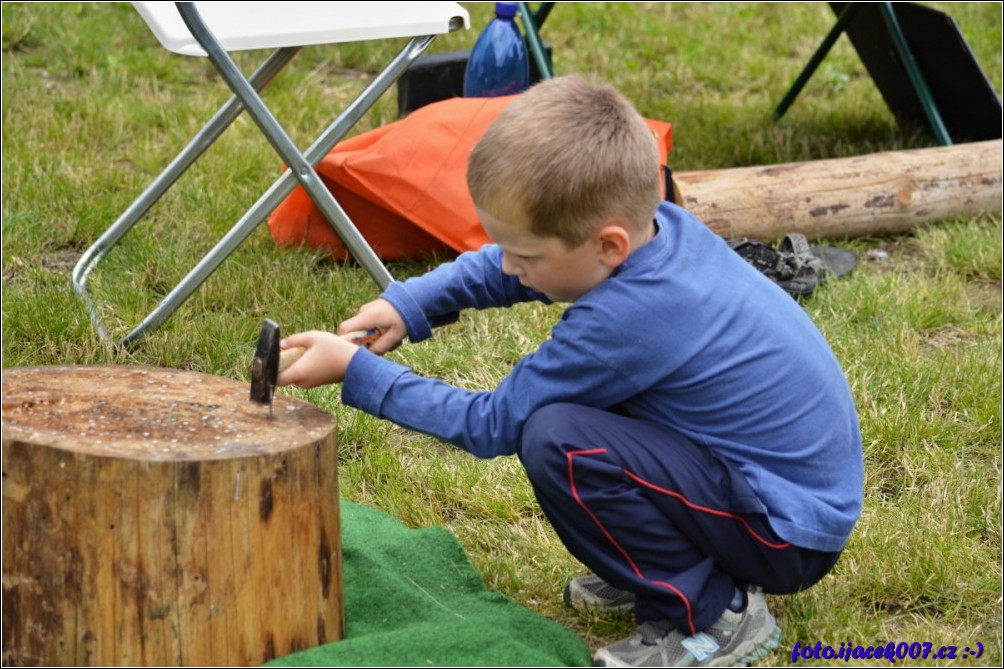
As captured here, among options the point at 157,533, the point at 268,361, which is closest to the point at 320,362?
the point at 268,361

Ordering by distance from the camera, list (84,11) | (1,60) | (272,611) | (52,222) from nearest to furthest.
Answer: (272,611)
(52,222)
(1,60)
(84,11)

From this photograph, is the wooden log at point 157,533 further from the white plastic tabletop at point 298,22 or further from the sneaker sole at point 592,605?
the white plastic tabletop at point 298,22

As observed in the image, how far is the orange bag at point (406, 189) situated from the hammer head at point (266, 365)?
1756 millimetres

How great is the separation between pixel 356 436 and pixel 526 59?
1.77 m

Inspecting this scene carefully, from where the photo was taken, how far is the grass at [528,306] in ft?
8.35

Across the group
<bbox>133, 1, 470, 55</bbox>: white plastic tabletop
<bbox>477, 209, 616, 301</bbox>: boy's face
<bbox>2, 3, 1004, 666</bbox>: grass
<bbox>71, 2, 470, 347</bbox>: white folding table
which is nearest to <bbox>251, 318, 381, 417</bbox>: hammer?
<bbox>477, 209, 616, 301</bbox>: boy's face

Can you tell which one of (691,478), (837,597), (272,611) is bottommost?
(837,597)

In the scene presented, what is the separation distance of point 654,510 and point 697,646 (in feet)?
0.92

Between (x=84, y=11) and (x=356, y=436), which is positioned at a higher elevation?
(x=84, y=11)

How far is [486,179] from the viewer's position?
2.03m

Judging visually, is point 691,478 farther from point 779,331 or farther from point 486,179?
point 486,179

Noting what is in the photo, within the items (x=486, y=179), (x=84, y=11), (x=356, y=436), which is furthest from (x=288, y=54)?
(x=84, y=11)

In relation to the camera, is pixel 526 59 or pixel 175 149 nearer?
pixel 526 59

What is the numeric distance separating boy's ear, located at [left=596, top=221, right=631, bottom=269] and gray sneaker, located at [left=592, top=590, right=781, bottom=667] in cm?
64
